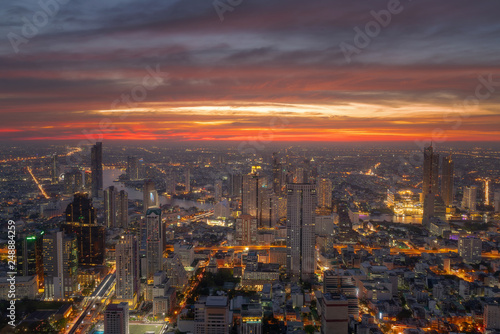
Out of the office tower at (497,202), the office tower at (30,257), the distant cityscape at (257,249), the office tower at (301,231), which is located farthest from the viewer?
the office tower at (497,202)

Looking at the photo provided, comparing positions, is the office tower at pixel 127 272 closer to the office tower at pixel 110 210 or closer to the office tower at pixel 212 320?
the office tower at pixel 212 320

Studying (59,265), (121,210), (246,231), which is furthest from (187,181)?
(59,265)

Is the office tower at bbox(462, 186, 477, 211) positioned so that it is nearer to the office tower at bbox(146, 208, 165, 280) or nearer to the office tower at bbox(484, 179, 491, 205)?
the office tower at bbox(484, 179, 491, 205)

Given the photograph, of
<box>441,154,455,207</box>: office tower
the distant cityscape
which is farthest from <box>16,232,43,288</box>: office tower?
<box>441,154,455,207</box>: office tower

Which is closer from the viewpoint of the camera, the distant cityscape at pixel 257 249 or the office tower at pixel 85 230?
the distant cityscape at pixel 257 249

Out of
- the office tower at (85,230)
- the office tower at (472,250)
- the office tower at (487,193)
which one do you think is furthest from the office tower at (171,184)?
the office tower at (487,193)

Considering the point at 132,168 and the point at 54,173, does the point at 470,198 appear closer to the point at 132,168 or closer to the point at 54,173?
the point at 132,168
